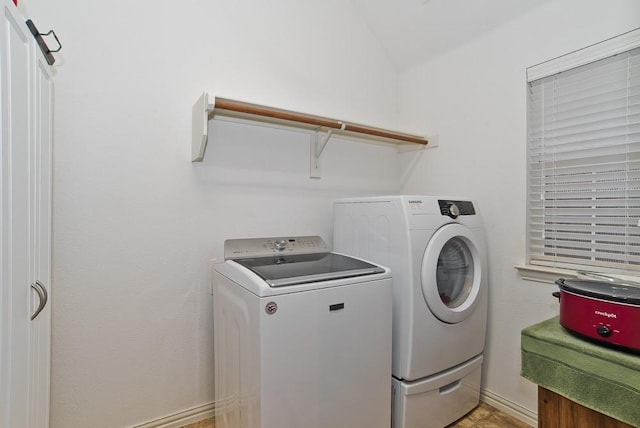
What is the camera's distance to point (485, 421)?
5.83ft

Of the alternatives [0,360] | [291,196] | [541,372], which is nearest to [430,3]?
[291,196]

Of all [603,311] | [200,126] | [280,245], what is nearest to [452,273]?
[603,311]

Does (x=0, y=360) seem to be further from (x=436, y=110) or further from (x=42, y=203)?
(x=436, y=110)

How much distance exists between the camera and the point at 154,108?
1622mm

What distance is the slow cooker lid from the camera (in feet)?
3.41

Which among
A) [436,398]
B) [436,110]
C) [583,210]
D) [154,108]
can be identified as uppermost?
[436,110]

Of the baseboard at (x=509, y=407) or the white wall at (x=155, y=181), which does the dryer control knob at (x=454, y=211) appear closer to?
the white wall at (x=155, y=181)

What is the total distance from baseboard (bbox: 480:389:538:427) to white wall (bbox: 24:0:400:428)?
1.44m

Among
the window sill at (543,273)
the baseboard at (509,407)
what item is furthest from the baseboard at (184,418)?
the window sill at (543,273)

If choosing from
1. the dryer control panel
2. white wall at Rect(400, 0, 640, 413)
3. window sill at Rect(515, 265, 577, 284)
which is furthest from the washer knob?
window sill at Rect(515, 265, 577, 284)

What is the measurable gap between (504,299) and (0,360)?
2.15 metres

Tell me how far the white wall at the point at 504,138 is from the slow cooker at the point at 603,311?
55 centimetres

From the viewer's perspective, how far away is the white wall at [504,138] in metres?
1.64

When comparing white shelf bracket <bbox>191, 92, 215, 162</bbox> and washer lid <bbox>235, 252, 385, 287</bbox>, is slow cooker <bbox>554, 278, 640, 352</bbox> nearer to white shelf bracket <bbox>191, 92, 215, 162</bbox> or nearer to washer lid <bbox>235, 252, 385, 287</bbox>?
washer lid <bbox>235, 252, 385, 287</bbox>
